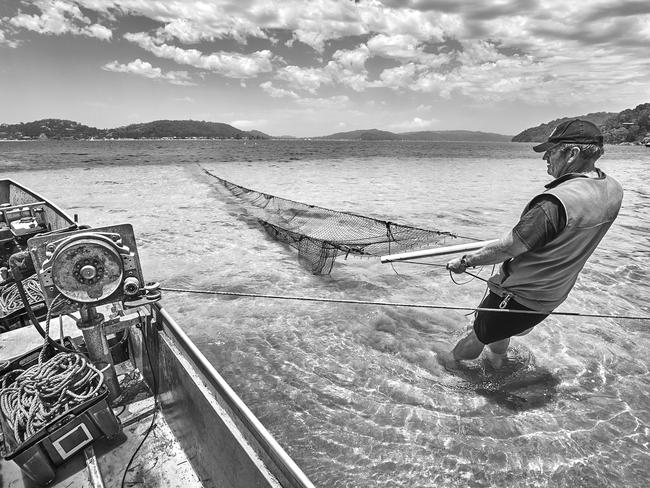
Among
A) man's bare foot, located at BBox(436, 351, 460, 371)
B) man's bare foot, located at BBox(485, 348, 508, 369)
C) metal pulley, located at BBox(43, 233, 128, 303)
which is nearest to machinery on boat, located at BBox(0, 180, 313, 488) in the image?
metal pulley, located at BBox(43, 233, 128, 303)

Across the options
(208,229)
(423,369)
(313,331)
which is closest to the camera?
(423,369)

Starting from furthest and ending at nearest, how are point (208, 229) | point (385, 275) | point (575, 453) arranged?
point (208, 229), point (385, 275), point (575, 453)

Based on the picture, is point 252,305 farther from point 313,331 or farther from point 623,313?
point 623,313

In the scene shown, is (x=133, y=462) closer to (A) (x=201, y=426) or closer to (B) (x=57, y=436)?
(B) (x=57, y=436)

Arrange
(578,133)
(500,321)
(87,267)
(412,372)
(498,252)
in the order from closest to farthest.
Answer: (87,267), (578,133), (498,252), (500,321), (412,372)

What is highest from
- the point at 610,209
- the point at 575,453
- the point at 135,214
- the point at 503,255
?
the point at 610,209

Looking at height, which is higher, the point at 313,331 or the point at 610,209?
the point at 610,209

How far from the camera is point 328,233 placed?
12.6m

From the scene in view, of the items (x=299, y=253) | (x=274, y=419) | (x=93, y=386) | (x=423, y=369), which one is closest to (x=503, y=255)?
(x=423, y=369)

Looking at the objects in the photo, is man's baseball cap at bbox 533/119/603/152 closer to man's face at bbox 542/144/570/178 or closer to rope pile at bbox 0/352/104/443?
man's face at bbox 542/144/570/178

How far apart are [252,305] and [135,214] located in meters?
10.4

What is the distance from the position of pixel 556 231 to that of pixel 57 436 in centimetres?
445

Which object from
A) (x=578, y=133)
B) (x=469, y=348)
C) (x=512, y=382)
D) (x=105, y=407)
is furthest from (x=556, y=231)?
(x=105, y=407)

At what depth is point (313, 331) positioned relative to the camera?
21.1 feet
